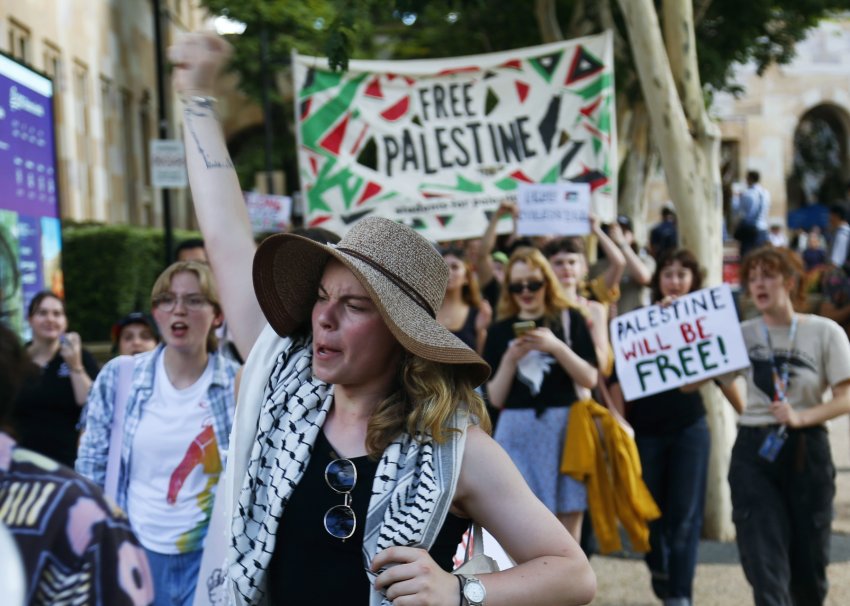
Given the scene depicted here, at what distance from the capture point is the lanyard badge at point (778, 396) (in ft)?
18.4

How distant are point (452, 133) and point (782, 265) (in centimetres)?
494

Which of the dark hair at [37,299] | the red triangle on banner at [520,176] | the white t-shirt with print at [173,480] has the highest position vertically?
the red triangle on banner at [520,176]

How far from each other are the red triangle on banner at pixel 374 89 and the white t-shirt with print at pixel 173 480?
6148 millimetres

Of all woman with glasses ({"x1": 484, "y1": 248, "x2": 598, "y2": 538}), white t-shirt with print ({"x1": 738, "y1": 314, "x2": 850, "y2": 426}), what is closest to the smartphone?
woman with glasses ({"x1": 484, "y1": 248, "x2": 598, "y2": 538})

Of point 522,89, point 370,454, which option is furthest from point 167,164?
point 370,454

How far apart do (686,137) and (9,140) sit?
461 cm

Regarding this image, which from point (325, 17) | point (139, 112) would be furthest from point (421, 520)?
point (325, 17)

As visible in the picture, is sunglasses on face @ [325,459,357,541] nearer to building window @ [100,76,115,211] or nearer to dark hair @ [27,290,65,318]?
dark hair @ [27,290,65,318]

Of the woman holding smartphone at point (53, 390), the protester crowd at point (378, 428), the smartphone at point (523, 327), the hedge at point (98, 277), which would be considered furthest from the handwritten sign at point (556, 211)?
the hedge at point (98, 277)

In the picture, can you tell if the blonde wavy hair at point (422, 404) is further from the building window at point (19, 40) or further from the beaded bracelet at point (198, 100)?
the building window at point (19, 40)

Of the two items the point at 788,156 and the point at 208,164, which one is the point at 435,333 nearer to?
the point at 208,164

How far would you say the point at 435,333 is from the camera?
269cm

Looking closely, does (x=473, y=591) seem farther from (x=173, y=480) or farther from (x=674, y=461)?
(x=674, y=461)

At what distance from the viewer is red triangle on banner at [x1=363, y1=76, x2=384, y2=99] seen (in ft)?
33.8
